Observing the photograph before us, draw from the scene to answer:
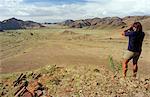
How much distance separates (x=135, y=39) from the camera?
9305 millimetres

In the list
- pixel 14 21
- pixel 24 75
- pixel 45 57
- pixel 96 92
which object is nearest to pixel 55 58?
pixel 45 57

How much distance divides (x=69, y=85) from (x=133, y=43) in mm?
1919

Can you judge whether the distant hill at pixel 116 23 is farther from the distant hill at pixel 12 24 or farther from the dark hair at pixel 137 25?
the dark hair at pixel 137 25

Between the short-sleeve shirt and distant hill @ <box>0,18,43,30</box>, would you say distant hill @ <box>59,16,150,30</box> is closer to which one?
distant hill @ <box>0,18,43,30</box>

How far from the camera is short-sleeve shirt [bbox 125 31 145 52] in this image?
925cm

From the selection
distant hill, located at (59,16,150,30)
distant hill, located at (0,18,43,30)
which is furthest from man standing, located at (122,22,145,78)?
distant hill, located at (0,18,43,30)

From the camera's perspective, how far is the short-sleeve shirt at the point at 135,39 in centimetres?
925

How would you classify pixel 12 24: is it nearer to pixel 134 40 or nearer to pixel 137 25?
pixel 134 40

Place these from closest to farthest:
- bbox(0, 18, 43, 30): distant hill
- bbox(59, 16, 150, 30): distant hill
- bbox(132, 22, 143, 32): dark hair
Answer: bbox(132, 22, 143, 32): dark hair → bbox(59, 16, 150, 30): distant hill → bbox(0, 18, 43, 30): distant hill

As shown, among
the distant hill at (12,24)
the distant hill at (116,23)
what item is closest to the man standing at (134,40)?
the distant hill at (116,23)

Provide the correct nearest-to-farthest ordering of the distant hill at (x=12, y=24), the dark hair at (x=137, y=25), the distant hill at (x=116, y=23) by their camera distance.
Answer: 1. the dark hair at (x=137, y=25)
2. the distant hill at (x=116, y=23)
3. the distant hill at (x=12, y=24)

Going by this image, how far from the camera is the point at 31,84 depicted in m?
9.38

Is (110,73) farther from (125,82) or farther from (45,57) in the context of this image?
(45,57)

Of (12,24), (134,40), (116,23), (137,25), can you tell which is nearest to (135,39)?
(134,40)
